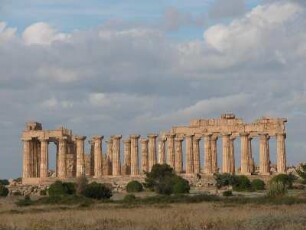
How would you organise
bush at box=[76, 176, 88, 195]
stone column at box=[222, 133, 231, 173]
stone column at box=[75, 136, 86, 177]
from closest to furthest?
bush at box=[76, 176, 88, 195] < stone column at box=[222, 133, 231, 173] < stone column at box=[75, 136, 86, 177]

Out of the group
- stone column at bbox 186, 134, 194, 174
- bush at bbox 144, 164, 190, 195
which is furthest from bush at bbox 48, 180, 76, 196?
stone column at bbox 186, 134, 194, 174

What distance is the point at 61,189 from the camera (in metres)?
67.3

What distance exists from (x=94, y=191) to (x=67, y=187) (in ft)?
31.6

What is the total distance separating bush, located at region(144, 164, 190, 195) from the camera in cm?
6397

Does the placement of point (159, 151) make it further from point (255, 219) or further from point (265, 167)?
point (255, 219)

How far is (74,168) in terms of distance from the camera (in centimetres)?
9075

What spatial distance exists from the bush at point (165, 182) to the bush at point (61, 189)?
24.7ft

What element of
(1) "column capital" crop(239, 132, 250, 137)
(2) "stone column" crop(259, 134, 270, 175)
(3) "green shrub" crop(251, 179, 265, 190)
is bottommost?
(3) "green shrub" crop(251, 179, 265, 190)

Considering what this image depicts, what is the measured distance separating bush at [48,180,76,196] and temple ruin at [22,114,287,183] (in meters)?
14.4

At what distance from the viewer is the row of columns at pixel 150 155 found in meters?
80.1

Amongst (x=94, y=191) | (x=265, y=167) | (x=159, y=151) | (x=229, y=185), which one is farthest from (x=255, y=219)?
(x=159, y=151)

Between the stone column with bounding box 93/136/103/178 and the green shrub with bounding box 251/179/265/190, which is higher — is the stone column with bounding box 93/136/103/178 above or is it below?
above

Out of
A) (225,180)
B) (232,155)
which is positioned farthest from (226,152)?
(225,180)

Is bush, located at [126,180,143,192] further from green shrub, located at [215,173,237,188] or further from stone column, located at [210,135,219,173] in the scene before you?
stone column, located at [210,135,219,173]
